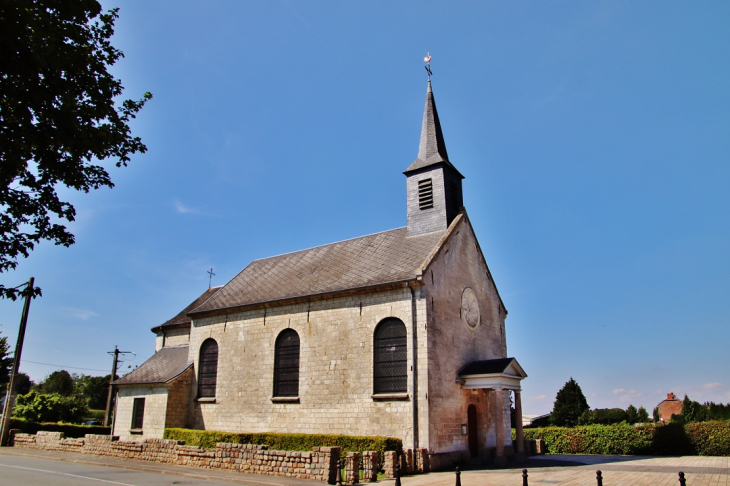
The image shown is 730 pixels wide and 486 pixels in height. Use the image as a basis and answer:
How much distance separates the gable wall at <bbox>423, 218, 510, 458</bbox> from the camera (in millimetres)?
17156

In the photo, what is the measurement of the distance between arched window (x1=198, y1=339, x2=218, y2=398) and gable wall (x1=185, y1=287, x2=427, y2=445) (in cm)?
Result: 42

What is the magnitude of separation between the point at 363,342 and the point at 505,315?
9.16 meters

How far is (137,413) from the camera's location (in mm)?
23578

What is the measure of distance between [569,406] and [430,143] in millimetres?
20511

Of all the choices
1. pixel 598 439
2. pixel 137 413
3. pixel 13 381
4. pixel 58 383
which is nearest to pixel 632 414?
pixel 598 439

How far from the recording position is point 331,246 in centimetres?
2483

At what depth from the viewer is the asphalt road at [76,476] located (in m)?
12.3

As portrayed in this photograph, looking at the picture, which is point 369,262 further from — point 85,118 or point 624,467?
point 85,118

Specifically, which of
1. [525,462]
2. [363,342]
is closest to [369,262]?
[363,342]

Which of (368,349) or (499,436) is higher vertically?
(368,349)

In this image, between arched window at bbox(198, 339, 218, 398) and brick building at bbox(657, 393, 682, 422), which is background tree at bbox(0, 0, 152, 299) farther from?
brick building at bbox(657, 393, 682, 422)

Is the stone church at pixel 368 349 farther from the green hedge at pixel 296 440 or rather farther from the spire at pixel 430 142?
the green hedge at pixel 296 440

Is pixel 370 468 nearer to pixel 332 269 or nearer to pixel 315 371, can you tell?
pixel 315 371

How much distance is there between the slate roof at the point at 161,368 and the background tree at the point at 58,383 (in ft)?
200
